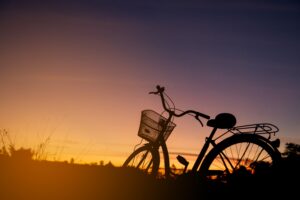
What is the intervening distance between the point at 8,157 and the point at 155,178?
13.2ft

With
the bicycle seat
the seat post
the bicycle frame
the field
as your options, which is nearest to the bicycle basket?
the bicycle frame

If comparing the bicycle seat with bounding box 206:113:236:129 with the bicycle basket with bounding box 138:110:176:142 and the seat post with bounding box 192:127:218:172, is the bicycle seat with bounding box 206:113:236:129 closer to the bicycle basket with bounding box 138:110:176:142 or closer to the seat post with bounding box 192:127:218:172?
the seat post with bounding box 192:127:218:172

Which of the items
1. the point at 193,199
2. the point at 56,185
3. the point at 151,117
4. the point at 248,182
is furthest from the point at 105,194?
the point at 248,182

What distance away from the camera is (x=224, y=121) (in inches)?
201

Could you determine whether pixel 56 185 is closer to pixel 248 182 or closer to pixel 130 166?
pixel 130 166

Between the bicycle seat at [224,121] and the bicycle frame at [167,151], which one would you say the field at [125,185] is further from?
the bicycle seat at [224,121]

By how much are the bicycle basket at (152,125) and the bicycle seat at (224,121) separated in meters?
1.50

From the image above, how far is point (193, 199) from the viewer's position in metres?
5.21

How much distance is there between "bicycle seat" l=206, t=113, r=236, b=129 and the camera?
5086mm

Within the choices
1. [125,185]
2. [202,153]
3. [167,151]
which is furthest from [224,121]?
[125,185]

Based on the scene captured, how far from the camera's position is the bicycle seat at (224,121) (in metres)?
5.09

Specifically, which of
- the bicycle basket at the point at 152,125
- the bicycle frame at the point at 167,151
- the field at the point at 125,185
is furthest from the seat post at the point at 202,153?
the bicycle basket at the point at 152,125

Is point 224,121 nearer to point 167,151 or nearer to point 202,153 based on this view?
point 202,153

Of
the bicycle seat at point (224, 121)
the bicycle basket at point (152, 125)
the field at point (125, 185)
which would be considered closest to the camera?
the field at point (125, 185)
